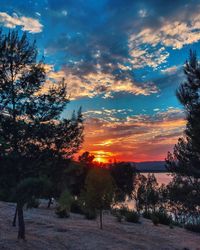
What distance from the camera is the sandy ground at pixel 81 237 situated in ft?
46.1

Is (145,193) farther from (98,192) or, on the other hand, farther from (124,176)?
(98,192)

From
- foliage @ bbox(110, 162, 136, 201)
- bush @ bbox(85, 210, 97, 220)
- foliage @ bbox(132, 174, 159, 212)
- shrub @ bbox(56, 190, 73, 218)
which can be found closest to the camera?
shrub @ bbox(56, 190, 73, 218)

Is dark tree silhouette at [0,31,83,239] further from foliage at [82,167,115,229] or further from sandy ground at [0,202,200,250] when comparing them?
foliage at [82,167,115,229]

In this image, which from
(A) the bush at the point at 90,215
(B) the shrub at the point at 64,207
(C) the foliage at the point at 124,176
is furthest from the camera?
(C) the foliage at the point at 124,176

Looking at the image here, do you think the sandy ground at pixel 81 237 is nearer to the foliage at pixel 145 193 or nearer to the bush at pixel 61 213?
Answer: the bush at pixel 61 213

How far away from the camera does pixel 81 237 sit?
52.7 feet

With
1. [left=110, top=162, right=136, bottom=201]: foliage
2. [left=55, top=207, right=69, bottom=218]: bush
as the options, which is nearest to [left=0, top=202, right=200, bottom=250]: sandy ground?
[left=55, top=207, right=69, bottom=218]: bush

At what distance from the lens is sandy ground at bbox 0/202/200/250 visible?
14062 mm

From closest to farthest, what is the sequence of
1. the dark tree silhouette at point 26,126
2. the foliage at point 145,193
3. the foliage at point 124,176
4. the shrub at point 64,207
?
1. the dark tree silhouette at point 26,126
2. the shrub at point 64,207
3. the foliage at point 124,176
4. the foliage at point 145,193

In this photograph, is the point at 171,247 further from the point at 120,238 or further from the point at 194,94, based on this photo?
the point at 194,94

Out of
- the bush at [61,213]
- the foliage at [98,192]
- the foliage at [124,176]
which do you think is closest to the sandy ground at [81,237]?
the bush at [61,213]

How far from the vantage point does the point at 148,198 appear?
60.8 m

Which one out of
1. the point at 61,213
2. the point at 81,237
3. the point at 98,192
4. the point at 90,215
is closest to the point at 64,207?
the point at 61,213

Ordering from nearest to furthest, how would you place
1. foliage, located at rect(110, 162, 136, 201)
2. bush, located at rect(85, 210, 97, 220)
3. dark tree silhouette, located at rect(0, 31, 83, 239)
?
dark tree silhouette, located at rect(0, 31, 83, 239), bush, located at rect(85, 210, 97, 220), foliage, located at rect(110, 162, 136, 201)
